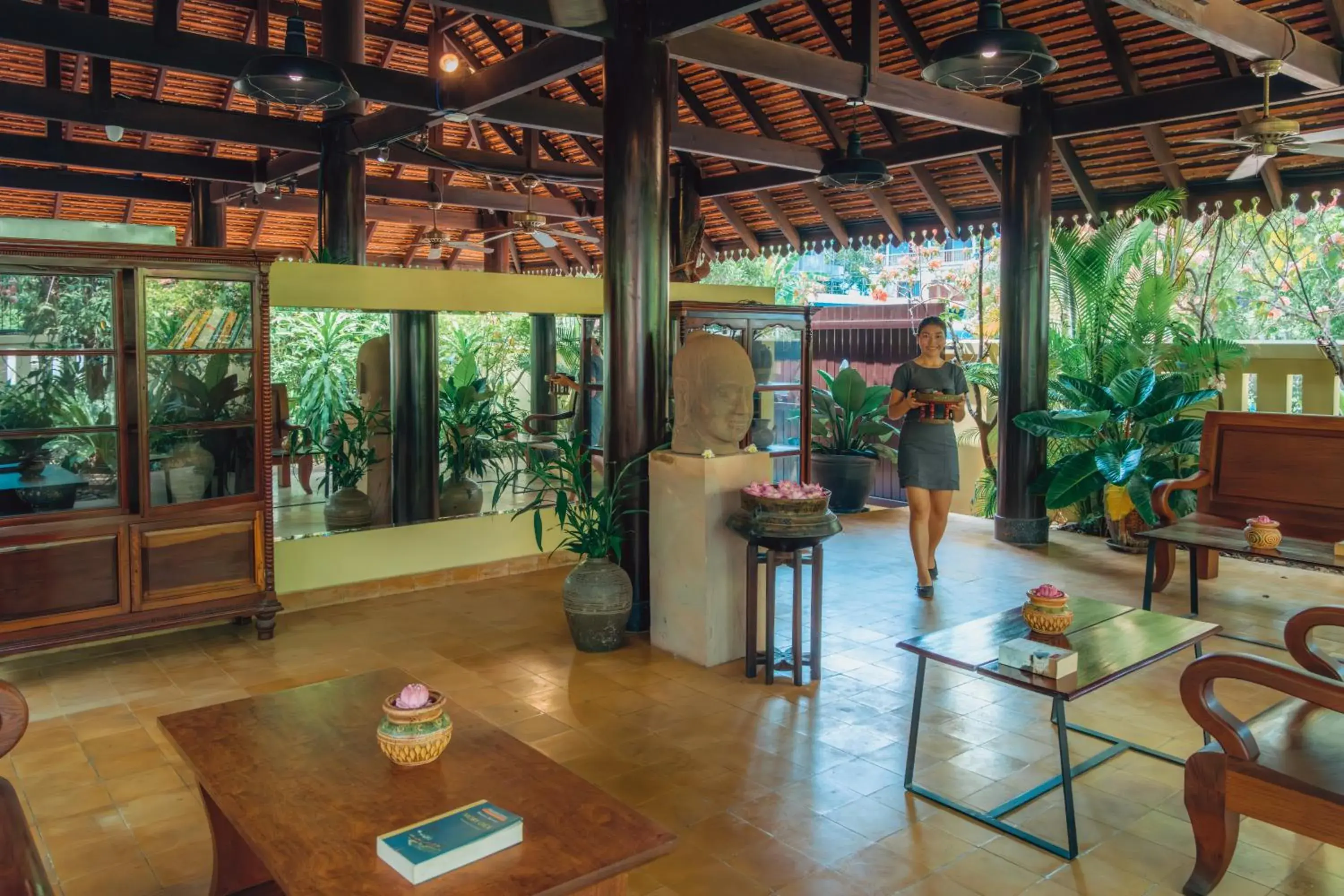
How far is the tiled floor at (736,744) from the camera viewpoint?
2.74 metres

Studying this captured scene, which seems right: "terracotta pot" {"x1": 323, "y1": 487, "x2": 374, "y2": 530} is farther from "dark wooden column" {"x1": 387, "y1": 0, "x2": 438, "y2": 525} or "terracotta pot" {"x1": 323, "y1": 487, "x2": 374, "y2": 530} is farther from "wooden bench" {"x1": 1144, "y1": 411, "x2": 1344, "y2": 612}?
"wooden bench" {"x1": 1144, "y1": 411, "x2": 1344, "y2": 612}

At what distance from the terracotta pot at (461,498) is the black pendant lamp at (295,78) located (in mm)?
2456

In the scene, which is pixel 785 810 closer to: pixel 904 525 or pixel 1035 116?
pixel 904 525

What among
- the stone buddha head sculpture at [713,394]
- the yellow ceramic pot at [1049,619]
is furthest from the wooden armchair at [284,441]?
the yellow ceramic pot at [1049,619]

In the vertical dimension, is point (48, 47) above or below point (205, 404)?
above

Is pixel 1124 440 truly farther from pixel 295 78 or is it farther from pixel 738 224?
pixel 295 78

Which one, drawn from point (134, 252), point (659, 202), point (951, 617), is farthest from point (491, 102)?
point (951, 617)

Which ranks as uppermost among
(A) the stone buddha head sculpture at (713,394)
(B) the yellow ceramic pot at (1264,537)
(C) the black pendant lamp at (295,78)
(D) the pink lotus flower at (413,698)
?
(C) the black pendant lamp at (295,78)

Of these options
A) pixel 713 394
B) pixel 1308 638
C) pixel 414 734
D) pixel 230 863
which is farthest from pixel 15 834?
pixel 1308 638

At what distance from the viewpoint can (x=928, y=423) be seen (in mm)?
5523

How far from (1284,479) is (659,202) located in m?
3.67

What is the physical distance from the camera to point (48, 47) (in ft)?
17.8

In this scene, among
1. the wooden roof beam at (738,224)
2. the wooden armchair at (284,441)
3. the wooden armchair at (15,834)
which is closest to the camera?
the wooden armchair at (15,834)

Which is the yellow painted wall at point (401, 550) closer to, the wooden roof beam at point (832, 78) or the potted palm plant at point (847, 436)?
the potted palm plant at point (847, 436)
